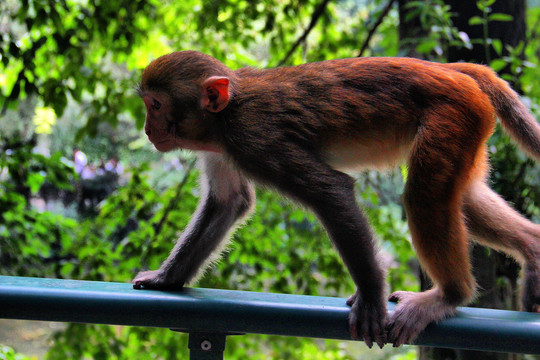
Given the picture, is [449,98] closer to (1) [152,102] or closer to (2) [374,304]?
(2) [374,304]

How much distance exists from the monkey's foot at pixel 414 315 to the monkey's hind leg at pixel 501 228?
47 cm

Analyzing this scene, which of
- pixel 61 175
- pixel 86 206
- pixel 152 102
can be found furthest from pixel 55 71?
pixel 86 206

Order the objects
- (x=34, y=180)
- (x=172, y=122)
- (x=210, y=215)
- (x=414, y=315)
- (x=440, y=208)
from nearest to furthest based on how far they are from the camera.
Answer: (x=414, y=315) < (x=440, y=208) < (x=172, y=122) < (x=210, y=215) < (x=34, y=180)

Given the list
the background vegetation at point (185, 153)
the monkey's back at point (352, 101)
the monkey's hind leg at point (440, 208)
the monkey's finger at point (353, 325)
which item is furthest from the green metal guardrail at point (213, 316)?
the background vegetation at point (185, 153)

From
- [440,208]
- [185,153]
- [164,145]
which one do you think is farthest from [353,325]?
[185,153]

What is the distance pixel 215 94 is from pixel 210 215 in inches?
29.1

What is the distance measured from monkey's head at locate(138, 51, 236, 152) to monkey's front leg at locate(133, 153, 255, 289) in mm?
277

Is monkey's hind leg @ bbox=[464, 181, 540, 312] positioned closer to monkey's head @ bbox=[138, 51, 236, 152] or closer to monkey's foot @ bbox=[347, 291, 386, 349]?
monkey's foot @ bbox=[347, 291, 386, 349]

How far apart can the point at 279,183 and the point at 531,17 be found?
144 inches

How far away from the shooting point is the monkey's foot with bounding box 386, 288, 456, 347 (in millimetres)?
2293

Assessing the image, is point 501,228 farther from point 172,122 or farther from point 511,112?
point 172,122

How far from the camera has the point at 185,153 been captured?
5.19 m

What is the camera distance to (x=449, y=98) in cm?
266

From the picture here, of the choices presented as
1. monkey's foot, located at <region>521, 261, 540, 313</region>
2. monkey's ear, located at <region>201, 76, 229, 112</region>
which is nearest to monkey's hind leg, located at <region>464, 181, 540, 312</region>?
monkey's foot, located at <region>521, 261, 540, 313</region>
